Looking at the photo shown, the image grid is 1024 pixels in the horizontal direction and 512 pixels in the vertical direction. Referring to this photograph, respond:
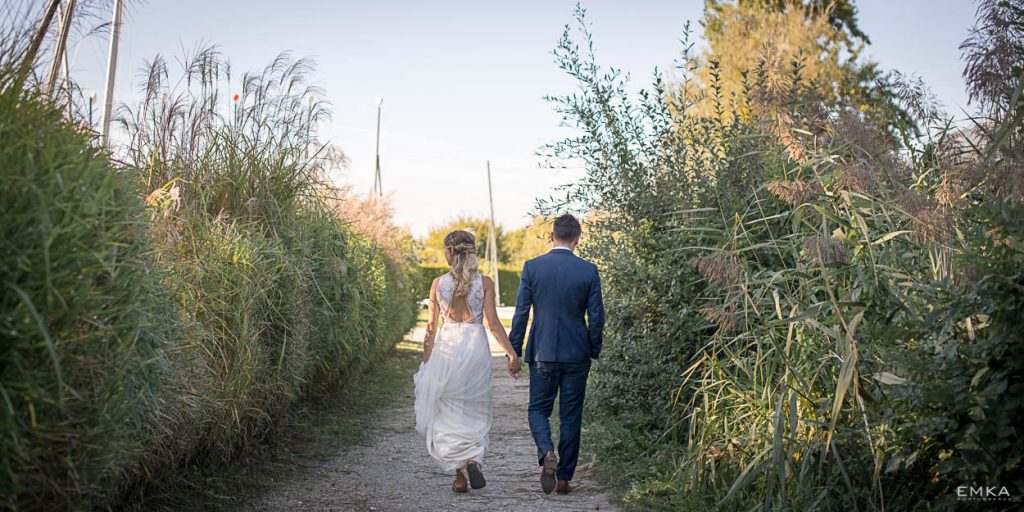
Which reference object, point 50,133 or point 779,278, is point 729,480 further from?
point 50,133

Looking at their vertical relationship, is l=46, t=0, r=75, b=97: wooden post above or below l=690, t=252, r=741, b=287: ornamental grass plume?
above

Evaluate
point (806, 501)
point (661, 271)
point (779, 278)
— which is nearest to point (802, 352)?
point (779, 278)

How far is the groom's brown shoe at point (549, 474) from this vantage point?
20.4ft

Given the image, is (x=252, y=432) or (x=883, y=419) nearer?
(x=883, y=419)

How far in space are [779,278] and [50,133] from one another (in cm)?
369

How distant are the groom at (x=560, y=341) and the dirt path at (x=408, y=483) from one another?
0.31 meters

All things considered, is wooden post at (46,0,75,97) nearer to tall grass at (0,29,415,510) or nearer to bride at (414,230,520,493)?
tall grass at (0,29,415,510)

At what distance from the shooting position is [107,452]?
3336mm

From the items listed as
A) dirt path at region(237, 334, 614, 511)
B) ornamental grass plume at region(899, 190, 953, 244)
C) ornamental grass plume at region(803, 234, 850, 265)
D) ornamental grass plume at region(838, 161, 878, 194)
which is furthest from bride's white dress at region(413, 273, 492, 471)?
ornamental grass plume at region(899, 190, 953, 244)

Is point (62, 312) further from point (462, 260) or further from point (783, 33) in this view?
point (783, 33)

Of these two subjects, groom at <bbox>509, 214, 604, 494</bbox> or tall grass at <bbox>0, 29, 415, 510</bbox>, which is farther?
groom at <bbox>509, 214, 604, 494</bbox>

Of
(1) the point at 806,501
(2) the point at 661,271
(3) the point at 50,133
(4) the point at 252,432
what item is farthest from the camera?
(2) the point at 661,271

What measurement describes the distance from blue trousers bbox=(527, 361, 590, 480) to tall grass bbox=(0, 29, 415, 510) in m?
1.90

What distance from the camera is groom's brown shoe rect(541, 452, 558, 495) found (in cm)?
623
